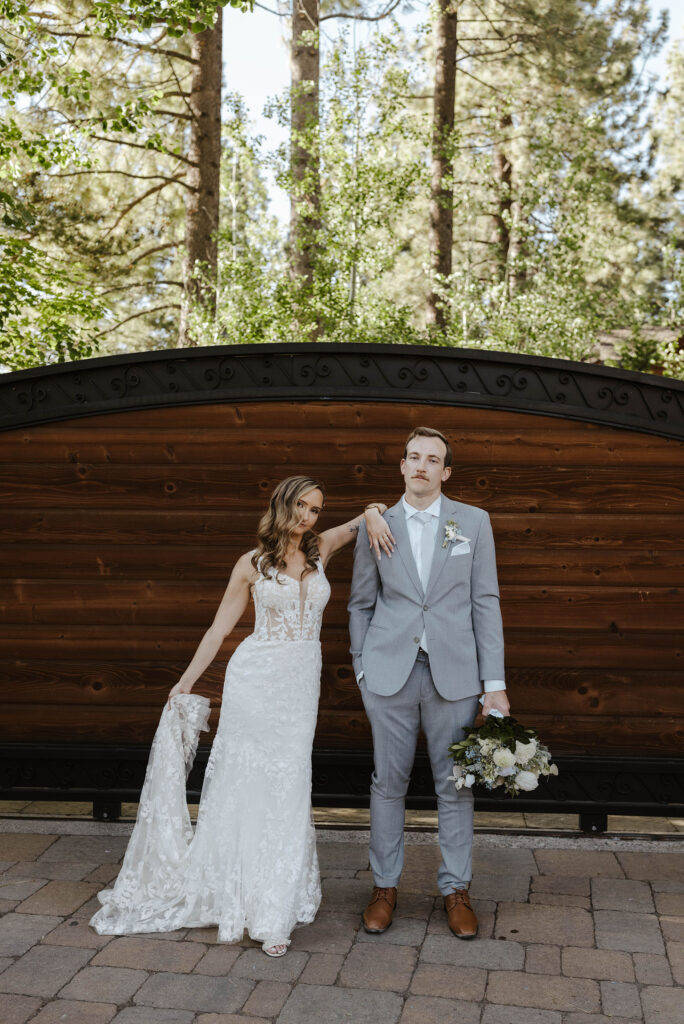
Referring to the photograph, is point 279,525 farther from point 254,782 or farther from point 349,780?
point 349,780

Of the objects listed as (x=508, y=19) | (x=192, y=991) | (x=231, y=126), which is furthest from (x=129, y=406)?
(x=508, y=19)

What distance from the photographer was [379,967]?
339cm

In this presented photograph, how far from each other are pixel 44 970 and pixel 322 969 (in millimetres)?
965

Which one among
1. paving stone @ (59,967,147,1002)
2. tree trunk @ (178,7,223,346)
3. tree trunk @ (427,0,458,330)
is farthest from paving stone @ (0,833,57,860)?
tree trunk @ (427,0,458,330)

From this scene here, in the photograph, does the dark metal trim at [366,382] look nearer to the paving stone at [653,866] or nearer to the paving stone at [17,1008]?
the paving stone at [653,866]

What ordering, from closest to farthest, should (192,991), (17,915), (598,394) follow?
(192,991) → (17,915) → (598,394)

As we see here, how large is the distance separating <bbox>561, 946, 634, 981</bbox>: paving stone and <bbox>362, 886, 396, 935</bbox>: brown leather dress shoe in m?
0.66

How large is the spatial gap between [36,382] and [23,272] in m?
4.08

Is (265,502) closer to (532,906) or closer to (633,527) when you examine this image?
(633,527)

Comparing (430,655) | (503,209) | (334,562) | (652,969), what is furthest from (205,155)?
(652,969)

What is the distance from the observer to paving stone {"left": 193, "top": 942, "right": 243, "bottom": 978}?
3.34 meters

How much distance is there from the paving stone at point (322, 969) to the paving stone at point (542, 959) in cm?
67

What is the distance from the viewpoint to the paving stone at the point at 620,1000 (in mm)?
3077

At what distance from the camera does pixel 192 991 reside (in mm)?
3205
